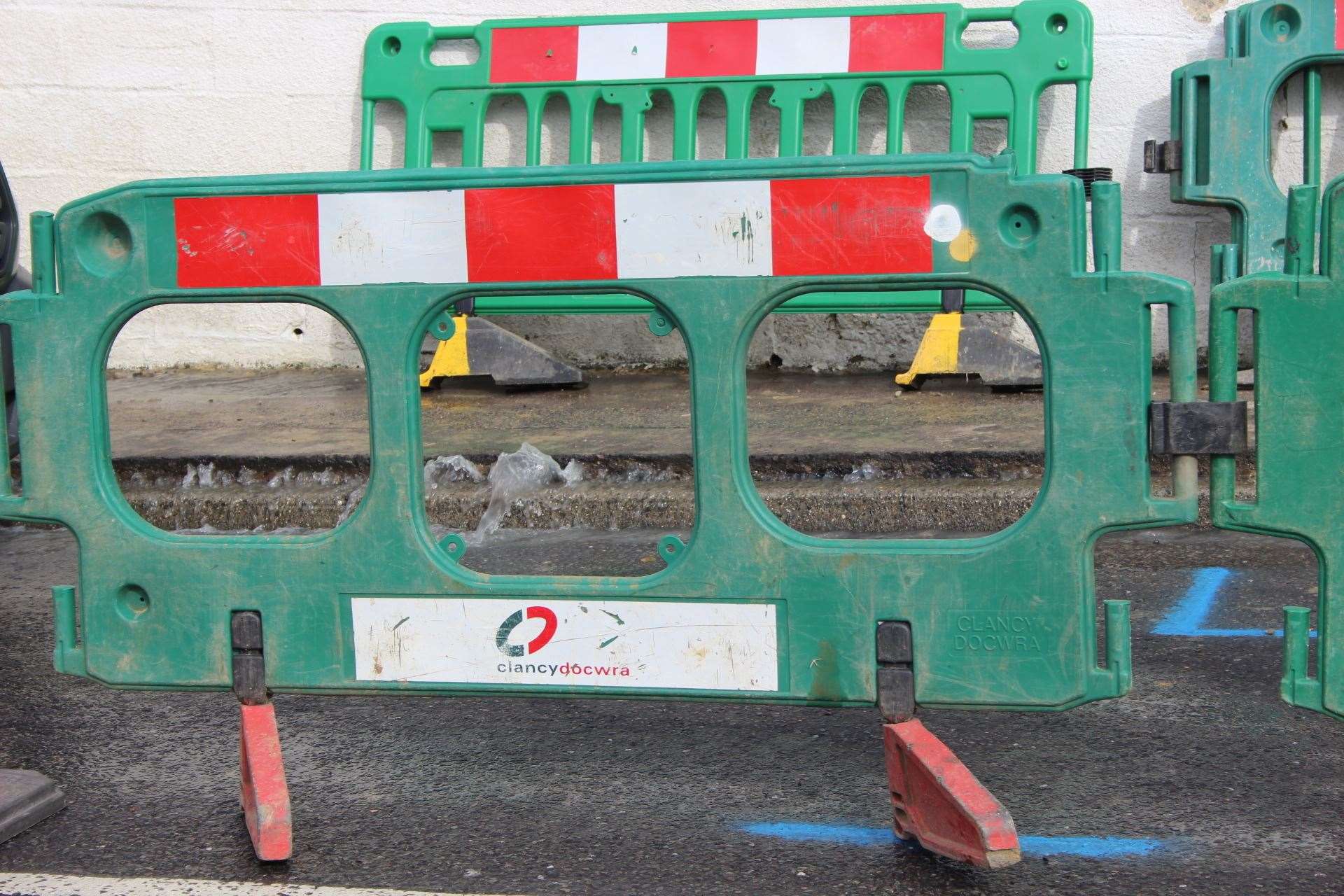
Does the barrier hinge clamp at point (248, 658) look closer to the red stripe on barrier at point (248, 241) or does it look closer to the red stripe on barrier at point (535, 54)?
the red stripe on barrier at point (248, 241)

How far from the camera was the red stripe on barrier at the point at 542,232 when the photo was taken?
2.97 m

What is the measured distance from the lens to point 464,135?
7.50 m

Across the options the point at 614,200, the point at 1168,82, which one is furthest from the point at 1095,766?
the point at 1168,82

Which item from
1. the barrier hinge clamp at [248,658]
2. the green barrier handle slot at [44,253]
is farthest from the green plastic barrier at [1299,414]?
the green barrier handle slot at [44,253]

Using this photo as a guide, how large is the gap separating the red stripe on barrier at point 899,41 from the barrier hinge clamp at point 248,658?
4797 millimetres

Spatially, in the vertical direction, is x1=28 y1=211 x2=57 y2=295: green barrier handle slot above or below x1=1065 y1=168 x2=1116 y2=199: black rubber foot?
below

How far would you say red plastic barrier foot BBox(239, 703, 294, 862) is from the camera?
2.87 metres

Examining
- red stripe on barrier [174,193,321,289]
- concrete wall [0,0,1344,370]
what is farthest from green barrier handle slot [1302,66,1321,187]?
red stripe on barrier [174,193,321,289]

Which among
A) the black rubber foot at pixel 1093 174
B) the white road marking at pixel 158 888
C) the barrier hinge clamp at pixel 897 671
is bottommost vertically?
the white road marking at pixel 158 888

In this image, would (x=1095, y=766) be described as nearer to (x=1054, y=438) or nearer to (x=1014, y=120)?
(x=1054, y=438)

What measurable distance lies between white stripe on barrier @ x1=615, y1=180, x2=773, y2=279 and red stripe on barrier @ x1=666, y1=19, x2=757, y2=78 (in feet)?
14.6

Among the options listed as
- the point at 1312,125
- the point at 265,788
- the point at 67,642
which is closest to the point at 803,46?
the point at 1312,125

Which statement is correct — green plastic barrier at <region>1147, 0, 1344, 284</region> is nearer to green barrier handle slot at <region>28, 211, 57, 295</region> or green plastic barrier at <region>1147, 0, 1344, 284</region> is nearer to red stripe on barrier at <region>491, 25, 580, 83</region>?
red stripe on barrier at <region>491, 25, 580, 83</region>

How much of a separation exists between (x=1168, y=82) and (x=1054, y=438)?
5025mm
